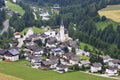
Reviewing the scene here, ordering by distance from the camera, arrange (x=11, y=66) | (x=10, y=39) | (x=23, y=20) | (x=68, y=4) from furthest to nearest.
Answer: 1. (x=68, y=4)
2. (x=23, y=20)
3. (x=10, y=39)
4. (x=11, y=66)

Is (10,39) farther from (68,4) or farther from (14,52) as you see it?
(68,4)

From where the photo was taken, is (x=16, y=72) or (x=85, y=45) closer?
(x=16, y=72)

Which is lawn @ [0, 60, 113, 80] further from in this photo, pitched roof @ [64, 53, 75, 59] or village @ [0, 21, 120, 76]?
pitched roof @ [64, 53, 75, 59]

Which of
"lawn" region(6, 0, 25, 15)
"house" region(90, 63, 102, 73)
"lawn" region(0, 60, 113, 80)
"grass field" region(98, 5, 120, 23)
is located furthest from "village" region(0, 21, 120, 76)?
"lawn" region(6, 0, 25, 15)

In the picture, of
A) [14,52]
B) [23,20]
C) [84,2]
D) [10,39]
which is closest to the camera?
[14,52]

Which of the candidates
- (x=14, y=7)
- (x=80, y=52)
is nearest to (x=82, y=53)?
(x=80, y=52)

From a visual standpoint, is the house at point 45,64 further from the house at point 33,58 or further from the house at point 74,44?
the house at point 74,44

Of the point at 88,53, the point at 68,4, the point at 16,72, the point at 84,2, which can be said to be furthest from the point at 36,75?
the point at 68,4

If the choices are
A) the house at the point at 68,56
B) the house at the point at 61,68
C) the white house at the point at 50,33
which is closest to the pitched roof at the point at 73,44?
the house at the point at 68,56
